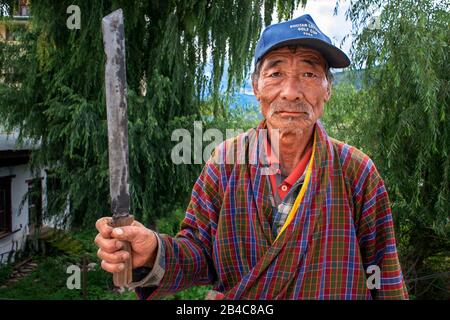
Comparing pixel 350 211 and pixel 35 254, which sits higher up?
pixel 350 211

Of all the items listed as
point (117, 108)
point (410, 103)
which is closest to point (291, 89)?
point (117, 108)

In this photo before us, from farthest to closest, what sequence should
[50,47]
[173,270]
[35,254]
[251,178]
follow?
[35,254]
[50,47]
[251,178]
[173,270]

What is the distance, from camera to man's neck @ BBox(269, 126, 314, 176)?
141cm

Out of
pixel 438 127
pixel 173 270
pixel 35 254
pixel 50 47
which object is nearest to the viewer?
pixel 173 270

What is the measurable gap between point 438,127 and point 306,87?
3693mm

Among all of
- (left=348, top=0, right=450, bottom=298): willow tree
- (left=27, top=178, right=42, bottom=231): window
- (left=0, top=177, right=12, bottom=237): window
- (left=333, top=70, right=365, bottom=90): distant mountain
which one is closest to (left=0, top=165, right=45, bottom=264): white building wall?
(left=0, top=177, right=12, bottom=237): window

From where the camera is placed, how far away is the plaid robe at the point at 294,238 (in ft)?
4.29

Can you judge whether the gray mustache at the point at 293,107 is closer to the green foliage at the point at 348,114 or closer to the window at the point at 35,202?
the green foliage at the point at 348,114

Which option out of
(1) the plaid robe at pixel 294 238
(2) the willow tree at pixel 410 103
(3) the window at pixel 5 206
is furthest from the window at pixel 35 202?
(1) the plaid robe at pixel 294 238

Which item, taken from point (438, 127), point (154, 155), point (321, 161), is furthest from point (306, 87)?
point (154, 155)

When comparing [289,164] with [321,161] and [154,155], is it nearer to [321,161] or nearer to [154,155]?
[321,161]

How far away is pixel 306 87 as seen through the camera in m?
1.36

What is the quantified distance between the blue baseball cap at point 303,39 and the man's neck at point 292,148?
0.23 metres

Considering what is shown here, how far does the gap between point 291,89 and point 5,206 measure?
8.65m
